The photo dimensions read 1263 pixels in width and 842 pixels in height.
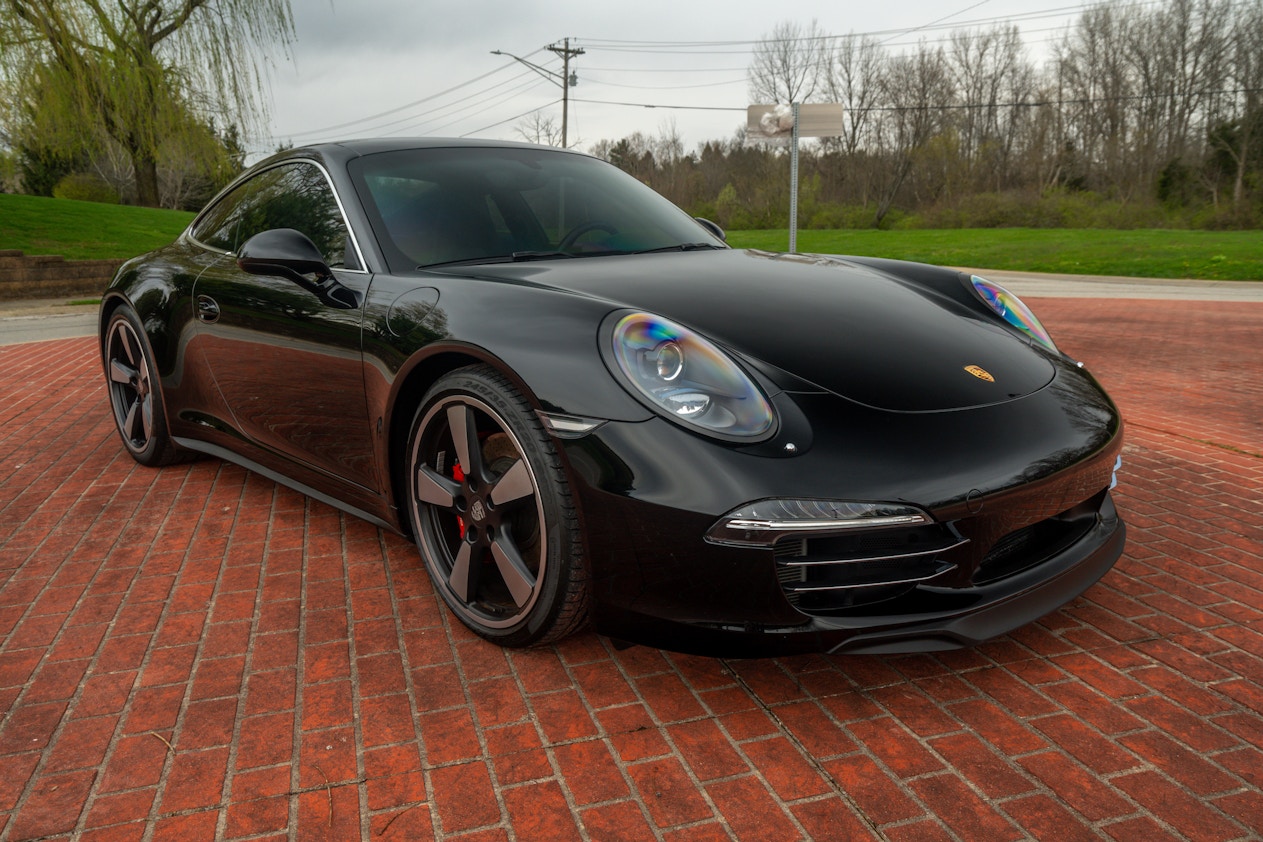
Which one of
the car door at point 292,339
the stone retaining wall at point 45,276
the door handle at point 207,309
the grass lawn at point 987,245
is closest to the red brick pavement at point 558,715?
the car door at point 292,339

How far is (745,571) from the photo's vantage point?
6.61 feet

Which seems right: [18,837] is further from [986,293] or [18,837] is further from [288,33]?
[288,33]

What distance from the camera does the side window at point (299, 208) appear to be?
122 inches

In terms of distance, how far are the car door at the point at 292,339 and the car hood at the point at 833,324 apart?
514 millimetres

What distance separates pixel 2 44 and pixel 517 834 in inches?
736

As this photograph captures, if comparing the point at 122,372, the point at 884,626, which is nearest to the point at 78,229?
the point at 122,372

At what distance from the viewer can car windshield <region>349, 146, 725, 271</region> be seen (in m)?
3.01

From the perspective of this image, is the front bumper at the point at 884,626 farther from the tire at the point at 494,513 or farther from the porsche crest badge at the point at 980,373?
the porsche crest badge at the point at 980,373

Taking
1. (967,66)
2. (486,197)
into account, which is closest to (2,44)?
(486,197)

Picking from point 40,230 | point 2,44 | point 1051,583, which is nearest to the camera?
point 1051,583

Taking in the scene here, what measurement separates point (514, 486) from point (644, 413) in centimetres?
44

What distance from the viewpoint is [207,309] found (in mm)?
3623

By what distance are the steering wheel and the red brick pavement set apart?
46.8 inches

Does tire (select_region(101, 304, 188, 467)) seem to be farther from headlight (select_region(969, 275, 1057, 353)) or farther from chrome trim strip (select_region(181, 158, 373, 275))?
headlight (select_region(969, 275, 1057, 353))
